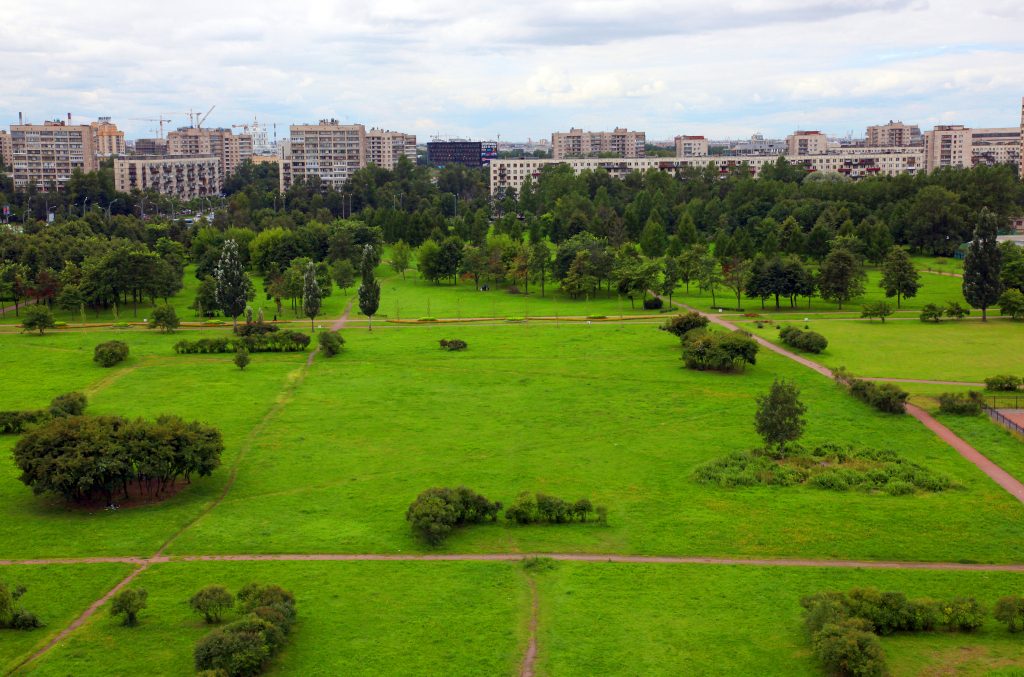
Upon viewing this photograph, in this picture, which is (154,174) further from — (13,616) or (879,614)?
(879,614)

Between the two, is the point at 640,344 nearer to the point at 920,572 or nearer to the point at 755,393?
the point at 755,393

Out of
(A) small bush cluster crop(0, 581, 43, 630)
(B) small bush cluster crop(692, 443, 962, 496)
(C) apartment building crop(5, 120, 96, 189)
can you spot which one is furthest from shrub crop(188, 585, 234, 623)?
(C) apartment building crop(5, 120, 96, 189)

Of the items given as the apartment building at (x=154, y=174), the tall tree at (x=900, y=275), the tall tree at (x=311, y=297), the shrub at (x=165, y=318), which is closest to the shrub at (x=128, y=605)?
the tall tree at (x=311, y=297)

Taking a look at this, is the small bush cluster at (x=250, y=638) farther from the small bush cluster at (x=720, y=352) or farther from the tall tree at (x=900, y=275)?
the tall tree at (x=900, y=275)

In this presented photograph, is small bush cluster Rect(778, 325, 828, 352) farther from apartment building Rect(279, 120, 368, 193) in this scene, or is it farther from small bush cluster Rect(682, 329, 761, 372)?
apartment building Rect(279, 120, 368, 193)

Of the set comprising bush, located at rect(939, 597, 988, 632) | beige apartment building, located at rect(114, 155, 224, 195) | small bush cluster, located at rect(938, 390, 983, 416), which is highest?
beige apartment building, located at rect(114, 155, 224, 195)

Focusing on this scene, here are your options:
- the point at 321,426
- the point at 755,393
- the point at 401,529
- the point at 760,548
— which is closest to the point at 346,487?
the point at 401,529
